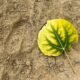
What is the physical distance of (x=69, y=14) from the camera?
1.45m

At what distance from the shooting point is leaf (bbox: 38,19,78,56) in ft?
4.36

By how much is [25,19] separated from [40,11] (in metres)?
0.09

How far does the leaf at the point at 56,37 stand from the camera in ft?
4.36

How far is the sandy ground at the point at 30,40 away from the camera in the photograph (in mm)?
1289

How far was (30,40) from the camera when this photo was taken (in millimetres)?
1378

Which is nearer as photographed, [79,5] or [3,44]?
[3,44]

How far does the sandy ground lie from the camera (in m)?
1.29

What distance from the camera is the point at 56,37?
133 centimetres

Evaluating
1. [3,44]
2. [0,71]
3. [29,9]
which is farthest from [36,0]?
[0,71]

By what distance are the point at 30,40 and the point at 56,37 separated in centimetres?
13

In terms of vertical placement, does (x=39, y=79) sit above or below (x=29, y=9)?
below

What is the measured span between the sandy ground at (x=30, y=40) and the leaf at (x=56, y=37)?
3 centimetres

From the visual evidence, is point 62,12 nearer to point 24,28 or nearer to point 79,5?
point 79,5

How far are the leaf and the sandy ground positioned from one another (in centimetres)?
3
